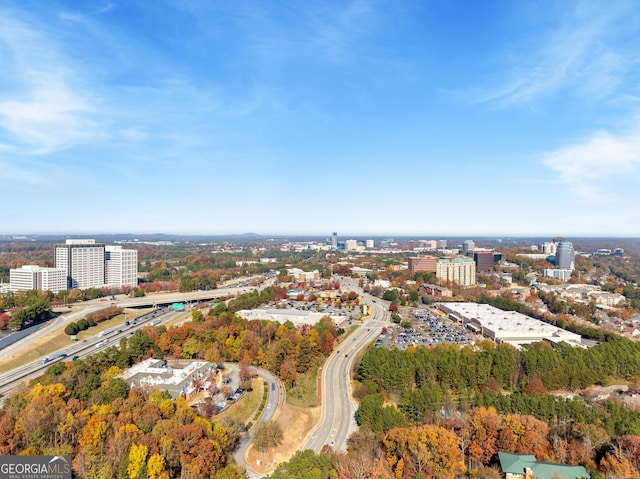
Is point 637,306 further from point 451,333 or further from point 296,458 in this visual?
point 296,458

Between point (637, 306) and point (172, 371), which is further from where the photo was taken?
point (637, 306)

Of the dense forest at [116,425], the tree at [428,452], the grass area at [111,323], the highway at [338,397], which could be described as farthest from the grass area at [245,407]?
the grass area at [111,323]

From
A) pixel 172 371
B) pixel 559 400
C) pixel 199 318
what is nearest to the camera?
pixel 559 400

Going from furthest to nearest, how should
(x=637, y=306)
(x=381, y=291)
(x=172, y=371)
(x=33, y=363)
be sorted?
(x=381, y=291) → (x=637, y=306) → (x=33, y=363) → (x=172, y=371)

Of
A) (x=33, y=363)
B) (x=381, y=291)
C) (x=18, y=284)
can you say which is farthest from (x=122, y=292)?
(x=381, y=291)

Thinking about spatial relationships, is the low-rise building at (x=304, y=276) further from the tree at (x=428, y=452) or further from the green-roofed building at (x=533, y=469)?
the green-roofed building at (x=533, y=469)

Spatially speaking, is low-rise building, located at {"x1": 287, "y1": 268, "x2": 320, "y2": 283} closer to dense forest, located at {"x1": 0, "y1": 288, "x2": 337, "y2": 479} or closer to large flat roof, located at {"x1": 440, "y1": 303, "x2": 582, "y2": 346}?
large flat roof, located at {"x1": 440, "y1": 303, "x2": 582, "y2": 346}

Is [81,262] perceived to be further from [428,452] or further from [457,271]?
[457,271]
